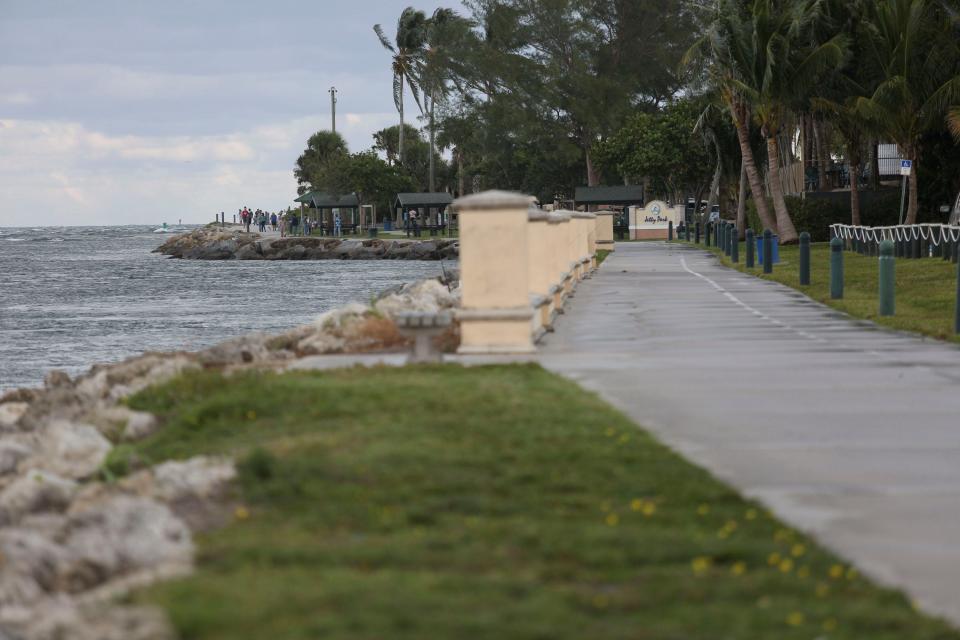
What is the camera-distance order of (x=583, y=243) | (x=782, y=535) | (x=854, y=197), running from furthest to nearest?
(x=854, y=197) → (x=583, y=243) → (x=782, y=535)

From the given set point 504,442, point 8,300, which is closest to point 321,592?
point 504,442

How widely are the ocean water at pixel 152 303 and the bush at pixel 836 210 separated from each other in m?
15.6

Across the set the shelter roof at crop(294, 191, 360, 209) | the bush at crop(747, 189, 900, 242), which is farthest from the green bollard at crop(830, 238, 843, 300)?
the shelter roof at crop(294, 191, 360, 209)

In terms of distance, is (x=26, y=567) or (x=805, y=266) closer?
(x=26, y=567)

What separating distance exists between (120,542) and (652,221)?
6545 cm

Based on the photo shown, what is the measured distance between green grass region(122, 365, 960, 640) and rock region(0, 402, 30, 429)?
14.9 feet

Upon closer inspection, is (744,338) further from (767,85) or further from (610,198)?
(610,198)

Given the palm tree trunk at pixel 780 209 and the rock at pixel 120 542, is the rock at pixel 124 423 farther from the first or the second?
the palm tree trunk at pixel 780 209

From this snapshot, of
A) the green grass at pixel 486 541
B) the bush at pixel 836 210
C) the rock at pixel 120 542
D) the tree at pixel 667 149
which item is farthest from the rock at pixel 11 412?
the tree at pixel 667 149

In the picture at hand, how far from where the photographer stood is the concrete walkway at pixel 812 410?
7262mm

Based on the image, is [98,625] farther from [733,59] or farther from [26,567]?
[733,59]

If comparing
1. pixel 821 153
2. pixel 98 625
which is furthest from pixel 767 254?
pixel 98 625

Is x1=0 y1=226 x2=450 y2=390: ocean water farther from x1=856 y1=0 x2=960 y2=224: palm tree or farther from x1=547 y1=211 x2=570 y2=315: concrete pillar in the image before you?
x1=856 y1=0 x2=960 y2=224: palm tree

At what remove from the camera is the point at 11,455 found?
10859mm
